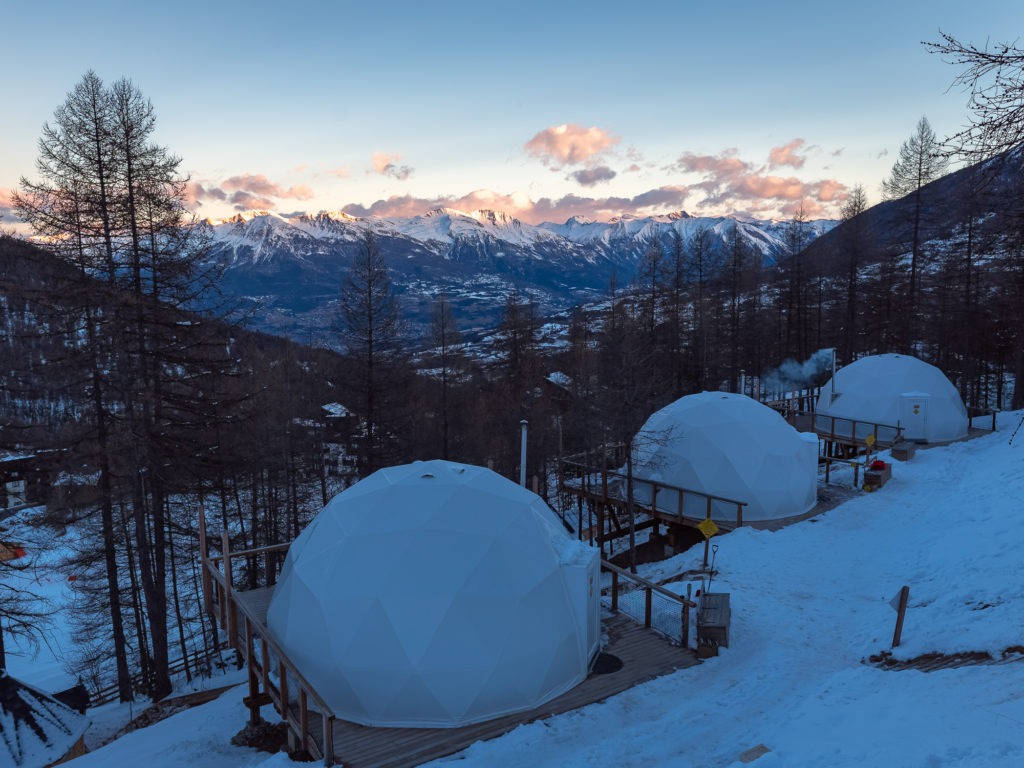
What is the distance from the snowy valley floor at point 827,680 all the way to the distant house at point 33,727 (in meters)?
0.67

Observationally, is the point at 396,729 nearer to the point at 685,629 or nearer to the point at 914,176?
the point at 685,629

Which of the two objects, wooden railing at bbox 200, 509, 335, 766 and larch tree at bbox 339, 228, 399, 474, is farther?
larch tree at bbox 339, 228, 399, 474

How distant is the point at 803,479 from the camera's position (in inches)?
722

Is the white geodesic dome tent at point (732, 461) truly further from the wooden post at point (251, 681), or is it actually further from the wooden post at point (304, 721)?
the wooden post at point (304, 721)

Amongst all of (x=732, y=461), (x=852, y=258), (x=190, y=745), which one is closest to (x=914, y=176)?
(x=852, y=258)

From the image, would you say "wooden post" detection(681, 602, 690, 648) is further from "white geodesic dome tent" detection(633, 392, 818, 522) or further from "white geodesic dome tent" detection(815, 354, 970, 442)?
"white geodesic dome tent" detection(815, 354, 970, 442)

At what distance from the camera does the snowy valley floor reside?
19.3ft

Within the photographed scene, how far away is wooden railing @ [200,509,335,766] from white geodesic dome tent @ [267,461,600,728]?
0.44m

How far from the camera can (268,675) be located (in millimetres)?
8984

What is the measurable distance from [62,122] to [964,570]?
21177 mm

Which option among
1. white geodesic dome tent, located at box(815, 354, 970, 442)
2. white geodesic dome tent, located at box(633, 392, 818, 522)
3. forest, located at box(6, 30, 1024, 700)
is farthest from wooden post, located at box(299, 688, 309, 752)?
white geodesic dome tent, located at box(815, 354, 970, 442)

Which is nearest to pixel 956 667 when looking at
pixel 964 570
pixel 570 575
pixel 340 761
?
pixel 964 570

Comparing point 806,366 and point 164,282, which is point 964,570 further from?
point 806,366

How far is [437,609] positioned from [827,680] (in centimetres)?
576
